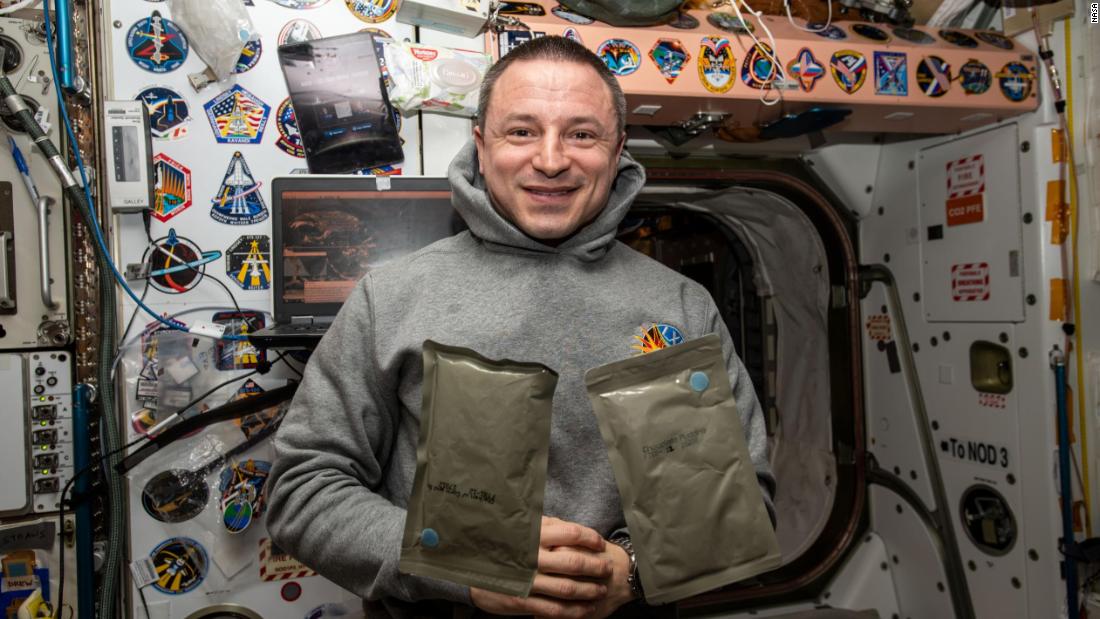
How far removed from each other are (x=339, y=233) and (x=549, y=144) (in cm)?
88

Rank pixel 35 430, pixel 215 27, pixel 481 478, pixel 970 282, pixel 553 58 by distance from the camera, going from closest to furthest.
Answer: pixel 481 478, pixel 553 58, pixel 215 27, pixel 35 430, pixel 970 282

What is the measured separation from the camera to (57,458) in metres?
2.04

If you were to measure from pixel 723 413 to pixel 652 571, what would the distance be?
30cm

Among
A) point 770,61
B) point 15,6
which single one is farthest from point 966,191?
point 15,6

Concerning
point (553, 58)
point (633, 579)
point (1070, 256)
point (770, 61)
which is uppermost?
point (770, 61)

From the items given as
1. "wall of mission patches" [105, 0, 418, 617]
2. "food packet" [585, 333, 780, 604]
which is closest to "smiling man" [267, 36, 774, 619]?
"food packet" [585, 333, 780, 604]

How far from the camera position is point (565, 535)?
110 cm

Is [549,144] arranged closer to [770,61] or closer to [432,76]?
[432,76]

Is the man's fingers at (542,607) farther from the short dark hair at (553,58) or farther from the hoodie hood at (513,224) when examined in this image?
the short dark hair at (553,58)

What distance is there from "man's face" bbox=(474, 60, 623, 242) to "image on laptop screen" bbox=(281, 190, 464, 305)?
0.59 m

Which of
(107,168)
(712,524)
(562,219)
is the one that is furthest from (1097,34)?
(107,168)

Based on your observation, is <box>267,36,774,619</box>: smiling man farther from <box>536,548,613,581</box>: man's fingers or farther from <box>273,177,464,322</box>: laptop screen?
<box>273,177,464,322</box>: laptop screen

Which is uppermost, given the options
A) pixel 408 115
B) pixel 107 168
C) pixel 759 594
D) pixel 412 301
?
pixel 408 115

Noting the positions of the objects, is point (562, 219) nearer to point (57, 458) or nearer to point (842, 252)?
Answer: point (57, 458)
